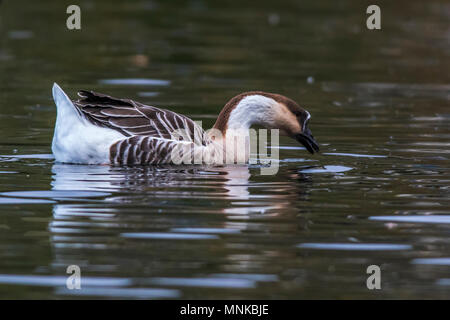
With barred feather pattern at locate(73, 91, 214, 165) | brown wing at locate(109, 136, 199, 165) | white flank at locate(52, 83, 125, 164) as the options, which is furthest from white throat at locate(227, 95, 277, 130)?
white flank at locate(52, 83, 125, 164)

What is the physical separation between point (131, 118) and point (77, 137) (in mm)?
727

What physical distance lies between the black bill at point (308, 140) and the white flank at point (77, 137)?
98.8 inches

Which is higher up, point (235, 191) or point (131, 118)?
point (131, 118)

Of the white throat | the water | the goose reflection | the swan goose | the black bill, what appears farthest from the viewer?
the black bill

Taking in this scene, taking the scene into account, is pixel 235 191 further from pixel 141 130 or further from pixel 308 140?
pixel 308 140

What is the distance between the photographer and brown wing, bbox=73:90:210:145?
12.3 meters

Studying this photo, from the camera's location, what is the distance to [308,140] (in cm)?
1342

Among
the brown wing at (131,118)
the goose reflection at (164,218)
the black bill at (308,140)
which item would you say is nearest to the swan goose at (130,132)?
the brown wing at (131,118)

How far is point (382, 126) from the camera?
16453 mm

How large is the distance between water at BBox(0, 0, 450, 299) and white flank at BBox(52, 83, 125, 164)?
18cm

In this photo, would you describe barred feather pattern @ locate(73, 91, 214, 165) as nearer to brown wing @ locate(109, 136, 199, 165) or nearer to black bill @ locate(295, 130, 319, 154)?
brown wing @ locate(109, 136, 199, 165)

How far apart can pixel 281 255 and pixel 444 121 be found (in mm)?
9162

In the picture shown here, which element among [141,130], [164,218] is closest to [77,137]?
[141,130]
